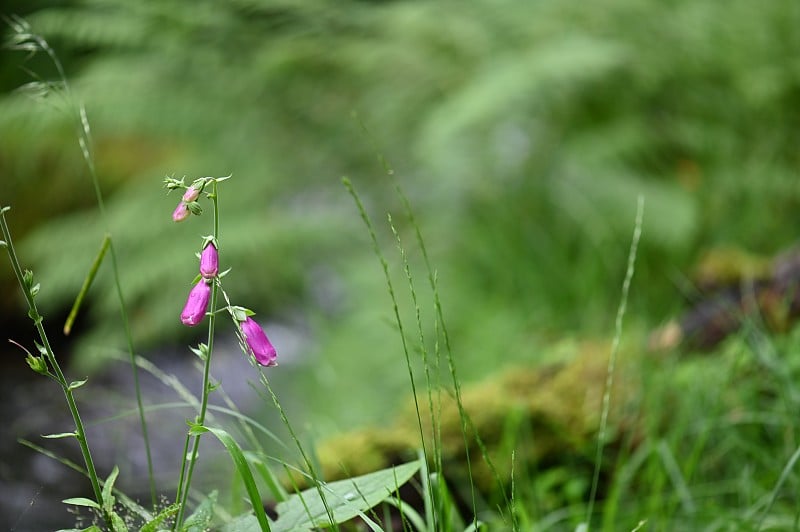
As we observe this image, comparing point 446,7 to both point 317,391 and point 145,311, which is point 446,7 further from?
point 145,311

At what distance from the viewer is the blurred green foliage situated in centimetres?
230

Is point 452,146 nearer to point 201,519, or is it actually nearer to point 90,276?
point 90,276

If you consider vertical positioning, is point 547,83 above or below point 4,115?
above

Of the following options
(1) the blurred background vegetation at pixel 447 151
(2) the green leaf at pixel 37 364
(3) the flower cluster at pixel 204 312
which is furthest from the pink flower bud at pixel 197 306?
(1) the blurred background vegetation at pixel 447 151

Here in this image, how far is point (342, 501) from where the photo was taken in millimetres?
689

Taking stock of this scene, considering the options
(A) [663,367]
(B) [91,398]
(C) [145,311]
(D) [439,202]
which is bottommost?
(B) [91,398]

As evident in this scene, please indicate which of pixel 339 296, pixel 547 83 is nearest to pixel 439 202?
pixel 547 83

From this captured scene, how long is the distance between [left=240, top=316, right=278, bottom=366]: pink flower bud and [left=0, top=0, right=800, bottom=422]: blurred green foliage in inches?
55.5

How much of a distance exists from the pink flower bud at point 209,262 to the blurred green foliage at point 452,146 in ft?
4.72

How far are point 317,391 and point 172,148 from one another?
6.09 ft

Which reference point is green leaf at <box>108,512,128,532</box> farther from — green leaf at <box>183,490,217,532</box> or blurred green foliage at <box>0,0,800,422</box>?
blurred green foliage at <box>0,0,800,422</box>

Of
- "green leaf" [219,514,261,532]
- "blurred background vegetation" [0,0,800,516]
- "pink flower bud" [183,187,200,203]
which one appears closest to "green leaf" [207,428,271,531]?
"green leaf" [219,514,261,532]

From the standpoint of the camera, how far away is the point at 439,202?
2711mm

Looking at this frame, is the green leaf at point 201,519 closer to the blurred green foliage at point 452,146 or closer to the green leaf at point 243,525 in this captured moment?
the green leaf at point 243,525
